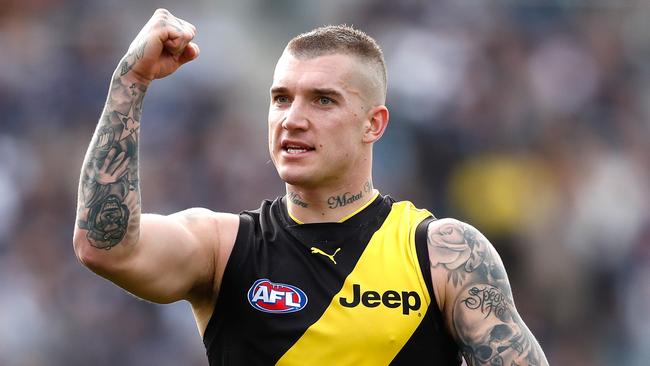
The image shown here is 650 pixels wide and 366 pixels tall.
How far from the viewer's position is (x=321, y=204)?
5.44 m

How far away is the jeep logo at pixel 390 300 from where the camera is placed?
5.03 meters

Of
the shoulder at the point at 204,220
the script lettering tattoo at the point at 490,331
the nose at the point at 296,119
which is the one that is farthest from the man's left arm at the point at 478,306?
the shoulder at the point at 204,220

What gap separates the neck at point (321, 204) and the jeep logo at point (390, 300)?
49 cm

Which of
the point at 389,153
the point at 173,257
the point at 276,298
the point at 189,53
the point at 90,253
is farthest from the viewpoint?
the point at 389,153

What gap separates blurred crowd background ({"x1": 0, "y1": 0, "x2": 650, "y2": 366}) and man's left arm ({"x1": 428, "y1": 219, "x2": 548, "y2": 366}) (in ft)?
21.5

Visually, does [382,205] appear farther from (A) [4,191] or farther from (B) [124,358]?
(A) [4,191]

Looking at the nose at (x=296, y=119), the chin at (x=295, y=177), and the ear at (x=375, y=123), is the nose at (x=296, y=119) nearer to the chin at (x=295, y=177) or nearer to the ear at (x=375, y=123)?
the chin at (x=295, y=177)

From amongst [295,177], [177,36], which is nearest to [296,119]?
[295,177]

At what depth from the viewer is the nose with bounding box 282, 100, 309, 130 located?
17.1ft

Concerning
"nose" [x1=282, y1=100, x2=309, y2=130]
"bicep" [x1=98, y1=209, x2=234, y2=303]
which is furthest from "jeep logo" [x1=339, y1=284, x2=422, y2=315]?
"nose" [x1=282, y1=100, x2=309, y2=130]

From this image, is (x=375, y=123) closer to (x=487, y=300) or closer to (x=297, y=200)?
(x=297, y=200)

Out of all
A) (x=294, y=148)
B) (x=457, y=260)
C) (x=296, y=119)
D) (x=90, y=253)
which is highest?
(x=296, y=119)

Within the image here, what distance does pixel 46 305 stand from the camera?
37.0ft

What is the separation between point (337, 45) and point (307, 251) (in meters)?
0.92
